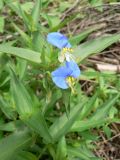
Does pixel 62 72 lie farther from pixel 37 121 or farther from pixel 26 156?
pixel 26 156

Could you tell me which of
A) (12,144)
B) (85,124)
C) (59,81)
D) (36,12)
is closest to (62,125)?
(85,124)

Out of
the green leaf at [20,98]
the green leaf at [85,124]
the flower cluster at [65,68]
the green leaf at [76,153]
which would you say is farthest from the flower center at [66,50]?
the green leaf at [76,153]

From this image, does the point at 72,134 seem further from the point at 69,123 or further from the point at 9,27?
the point at 9,27

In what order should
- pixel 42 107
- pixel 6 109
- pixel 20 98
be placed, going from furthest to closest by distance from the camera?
pixel 6 109, pixel 42 107, pixel 20 98

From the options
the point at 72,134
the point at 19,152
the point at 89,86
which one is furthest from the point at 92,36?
the point at 19,152

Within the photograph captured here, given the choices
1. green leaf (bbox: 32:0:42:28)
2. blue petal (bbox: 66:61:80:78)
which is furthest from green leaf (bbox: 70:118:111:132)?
green leaf (bbox: 32:0:42:28)

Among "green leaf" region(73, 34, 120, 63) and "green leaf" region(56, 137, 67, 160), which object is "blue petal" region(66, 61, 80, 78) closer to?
"green leaf" region(73, 34, 120, 63)
